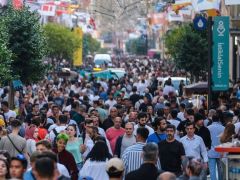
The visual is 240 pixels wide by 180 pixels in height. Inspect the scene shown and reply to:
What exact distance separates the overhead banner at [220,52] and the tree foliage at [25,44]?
789cm

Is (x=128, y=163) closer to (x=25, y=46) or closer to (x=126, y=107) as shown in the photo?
(x=126, y=107)

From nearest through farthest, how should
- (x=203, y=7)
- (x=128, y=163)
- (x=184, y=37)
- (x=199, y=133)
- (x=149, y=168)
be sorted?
(x=149, y=168) → (x=128, y=163) → (x=199, y=133) → (x=203, y=7) → (x=184, y=37)

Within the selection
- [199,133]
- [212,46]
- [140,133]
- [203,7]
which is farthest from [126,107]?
[140,133]

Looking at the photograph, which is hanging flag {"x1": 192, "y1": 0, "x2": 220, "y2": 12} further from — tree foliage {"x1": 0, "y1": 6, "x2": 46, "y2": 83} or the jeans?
the jeans

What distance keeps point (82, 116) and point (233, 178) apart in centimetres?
932

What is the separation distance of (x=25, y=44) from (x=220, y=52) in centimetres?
836

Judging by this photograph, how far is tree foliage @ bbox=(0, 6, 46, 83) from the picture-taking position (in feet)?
116

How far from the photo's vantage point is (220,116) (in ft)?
68.6

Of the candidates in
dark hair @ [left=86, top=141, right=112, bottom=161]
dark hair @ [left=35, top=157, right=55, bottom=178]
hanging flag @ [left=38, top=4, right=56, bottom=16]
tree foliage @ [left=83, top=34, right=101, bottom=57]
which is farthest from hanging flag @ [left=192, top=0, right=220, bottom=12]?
tree foliage @ [left=83, top=34, right=101, bottom=57]

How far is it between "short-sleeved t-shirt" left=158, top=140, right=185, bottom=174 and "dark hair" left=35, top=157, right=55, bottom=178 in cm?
621

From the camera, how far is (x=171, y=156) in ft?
54.4

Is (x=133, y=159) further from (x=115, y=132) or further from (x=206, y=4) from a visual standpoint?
(x=206, y=4)

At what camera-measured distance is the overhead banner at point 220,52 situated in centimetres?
2875

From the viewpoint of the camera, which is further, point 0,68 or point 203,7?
point 203,7
